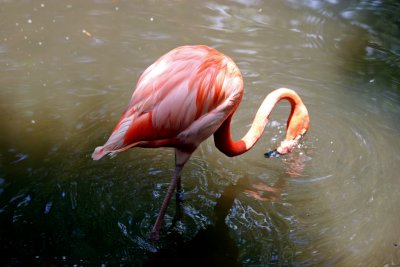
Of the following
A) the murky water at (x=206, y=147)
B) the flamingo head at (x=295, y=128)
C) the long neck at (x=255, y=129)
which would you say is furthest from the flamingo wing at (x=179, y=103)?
the flamingo head at (x=295, y=128)

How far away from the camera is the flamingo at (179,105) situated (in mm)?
3014

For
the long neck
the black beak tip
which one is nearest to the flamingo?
the long neck

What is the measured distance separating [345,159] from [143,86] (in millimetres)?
1855

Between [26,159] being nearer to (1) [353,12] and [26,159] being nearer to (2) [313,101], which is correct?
(2) [313,101]

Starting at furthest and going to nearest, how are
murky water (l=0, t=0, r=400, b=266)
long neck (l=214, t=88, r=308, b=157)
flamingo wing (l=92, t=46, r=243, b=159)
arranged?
long neck (l=214, t=88, r=308, b=157)
murky water (l=0, t=0, r=400, b=266)
flamingo wing (l=92, t=46, r=243, b=159)

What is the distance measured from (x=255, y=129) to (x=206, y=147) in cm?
56

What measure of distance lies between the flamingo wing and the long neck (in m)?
0.25

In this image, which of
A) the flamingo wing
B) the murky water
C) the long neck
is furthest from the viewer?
the long neck

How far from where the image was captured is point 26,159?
378cm

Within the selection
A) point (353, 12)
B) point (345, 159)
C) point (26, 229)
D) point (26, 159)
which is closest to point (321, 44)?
point (353, 12)

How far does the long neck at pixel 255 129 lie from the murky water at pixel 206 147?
0.33 m

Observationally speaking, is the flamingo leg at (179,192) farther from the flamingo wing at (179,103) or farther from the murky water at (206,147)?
the flamingo wing at (179,103)

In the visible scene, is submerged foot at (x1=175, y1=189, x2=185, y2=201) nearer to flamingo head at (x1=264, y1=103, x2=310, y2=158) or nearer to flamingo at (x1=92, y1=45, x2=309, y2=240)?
flamingo at (x1=92, y1=45, x2=309, y2=240)

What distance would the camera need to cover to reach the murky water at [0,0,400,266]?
3.24 metres
